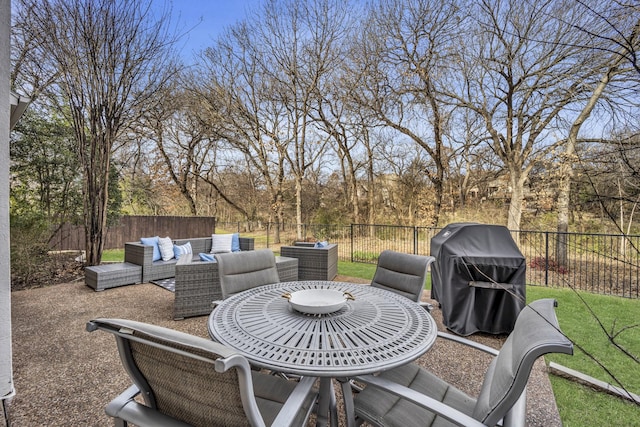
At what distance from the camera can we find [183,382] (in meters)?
1.03

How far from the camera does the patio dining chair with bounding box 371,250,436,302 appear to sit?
2400mm

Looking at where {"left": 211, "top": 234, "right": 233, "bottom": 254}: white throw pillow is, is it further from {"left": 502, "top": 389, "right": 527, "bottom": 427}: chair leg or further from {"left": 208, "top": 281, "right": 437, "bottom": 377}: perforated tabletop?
{"left": 502, "top": 389, "right": 527, "bottom": 427}: chair leg

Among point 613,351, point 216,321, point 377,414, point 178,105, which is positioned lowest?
point 613,351

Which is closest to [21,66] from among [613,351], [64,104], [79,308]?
[64,104]

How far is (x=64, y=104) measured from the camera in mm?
6258

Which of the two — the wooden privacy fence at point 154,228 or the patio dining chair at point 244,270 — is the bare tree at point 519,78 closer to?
the patio dining chair at point 244,270

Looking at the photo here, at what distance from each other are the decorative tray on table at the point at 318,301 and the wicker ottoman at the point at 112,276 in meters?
4.38

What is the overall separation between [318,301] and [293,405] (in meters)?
0.74

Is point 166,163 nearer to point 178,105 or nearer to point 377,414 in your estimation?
point 178,105

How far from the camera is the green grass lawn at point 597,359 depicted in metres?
1.90

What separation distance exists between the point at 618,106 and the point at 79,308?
33.8 ft

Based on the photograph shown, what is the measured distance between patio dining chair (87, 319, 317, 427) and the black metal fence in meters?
5.58

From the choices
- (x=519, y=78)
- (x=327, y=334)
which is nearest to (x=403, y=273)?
(x=327, y=334)

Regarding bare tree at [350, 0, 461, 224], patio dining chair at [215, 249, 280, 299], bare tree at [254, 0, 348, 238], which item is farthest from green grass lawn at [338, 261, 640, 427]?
bare tree at [254, 0, 348, 238]
